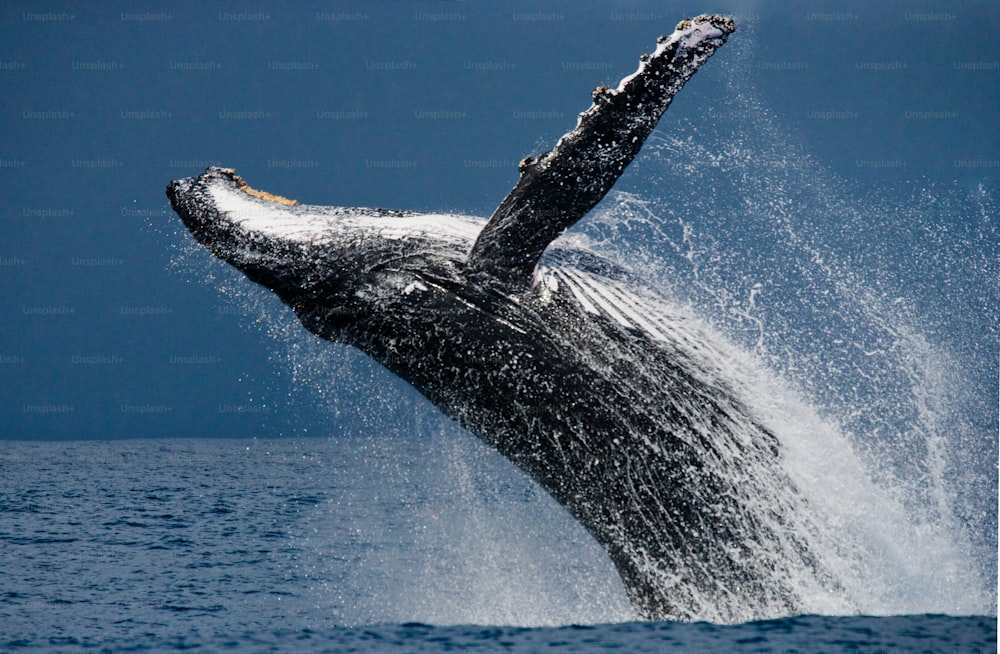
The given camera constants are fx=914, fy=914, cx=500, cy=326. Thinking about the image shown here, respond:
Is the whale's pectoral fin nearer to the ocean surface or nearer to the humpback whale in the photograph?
the humpback whale

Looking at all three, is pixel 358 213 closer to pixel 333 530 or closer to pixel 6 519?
pixel 333 530

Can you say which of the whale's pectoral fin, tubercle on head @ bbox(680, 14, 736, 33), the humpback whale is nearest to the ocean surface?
the humpback whale

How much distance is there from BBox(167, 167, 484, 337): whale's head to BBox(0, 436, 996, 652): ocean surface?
1336 millimetres

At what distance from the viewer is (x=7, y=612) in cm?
920

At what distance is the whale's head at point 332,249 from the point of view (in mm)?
6738

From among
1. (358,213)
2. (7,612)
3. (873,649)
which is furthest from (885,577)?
(7,612)

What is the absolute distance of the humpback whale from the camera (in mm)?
6270

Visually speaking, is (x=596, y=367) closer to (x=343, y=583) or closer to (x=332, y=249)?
(x=332, y=249)

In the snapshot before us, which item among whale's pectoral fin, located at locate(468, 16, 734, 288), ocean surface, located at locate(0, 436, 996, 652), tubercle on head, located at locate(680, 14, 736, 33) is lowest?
ocean surface, located at locate(0, 436, 996, 652)

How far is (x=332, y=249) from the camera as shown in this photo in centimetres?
685

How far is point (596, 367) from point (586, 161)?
1.43 meters

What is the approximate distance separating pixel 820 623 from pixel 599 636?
4.50ft

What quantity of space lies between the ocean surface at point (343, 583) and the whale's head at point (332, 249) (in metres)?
1.34

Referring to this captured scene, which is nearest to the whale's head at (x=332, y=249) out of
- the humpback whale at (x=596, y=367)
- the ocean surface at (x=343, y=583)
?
the humpback whale at (x=596, y=367)
